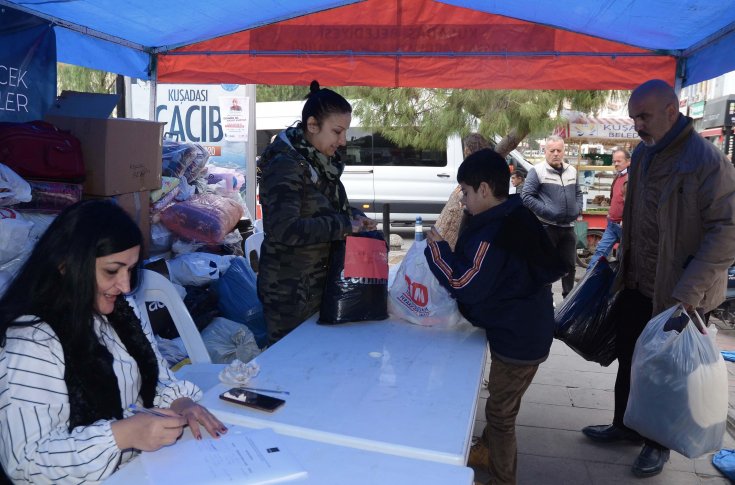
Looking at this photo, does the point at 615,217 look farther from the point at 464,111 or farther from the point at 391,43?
the point at 391,43

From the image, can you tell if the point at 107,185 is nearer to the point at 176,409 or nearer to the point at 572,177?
the point at 176,409

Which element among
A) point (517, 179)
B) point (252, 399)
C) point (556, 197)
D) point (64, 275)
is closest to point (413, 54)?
point (556, 197)

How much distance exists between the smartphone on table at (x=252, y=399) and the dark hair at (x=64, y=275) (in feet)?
1.41

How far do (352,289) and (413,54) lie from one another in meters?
2.50

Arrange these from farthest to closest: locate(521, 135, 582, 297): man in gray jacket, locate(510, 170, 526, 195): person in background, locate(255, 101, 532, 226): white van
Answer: locate(255, 101, 532, 226): white van, locate(510, 170, 526, 195): person in background, locate(521, 135, 582, 297): man in gray jacket

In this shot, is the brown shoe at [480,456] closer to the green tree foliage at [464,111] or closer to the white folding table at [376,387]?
the white folding table at [376,387]

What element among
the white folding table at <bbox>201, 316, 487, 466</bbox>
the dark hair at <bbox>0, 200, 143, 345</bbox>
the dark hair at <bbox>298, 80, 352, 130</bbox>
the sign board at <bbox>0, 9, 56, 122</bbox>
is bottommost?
the white folding table at <bbox>201, 316, 487, 466</bbox>

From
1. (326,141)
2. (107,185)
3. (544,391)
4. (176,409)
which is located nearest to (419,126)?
(544,391)

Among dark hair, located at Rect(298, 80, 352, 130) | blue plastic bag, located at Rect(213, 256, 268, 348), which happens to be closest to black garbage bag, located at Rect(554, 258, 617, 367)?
dark hair, located at Rect(298, 80, 352, 130)

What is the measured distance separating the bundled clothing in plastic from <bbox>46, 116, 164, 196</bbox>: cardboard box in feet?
7.00

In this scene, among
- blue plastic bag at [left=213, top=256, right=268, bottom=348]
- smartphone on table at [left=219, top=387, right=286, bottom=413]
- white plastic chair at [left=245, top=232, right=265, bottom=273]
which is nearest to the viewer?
smartphone on table at [left=219, top=387, right=286, bottom=413]

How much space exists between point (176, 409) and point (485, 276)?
119 centimetres

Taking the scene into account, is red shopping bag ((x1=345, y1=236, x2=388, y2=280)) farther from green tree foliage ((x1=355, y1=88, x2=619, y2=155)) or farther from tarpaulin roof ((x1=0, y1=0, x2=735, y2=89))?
green tree foliage ((x1=355, y1=88, x2=619, y2=155))

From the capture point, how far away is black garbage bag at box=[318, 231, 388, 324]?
2.47m
